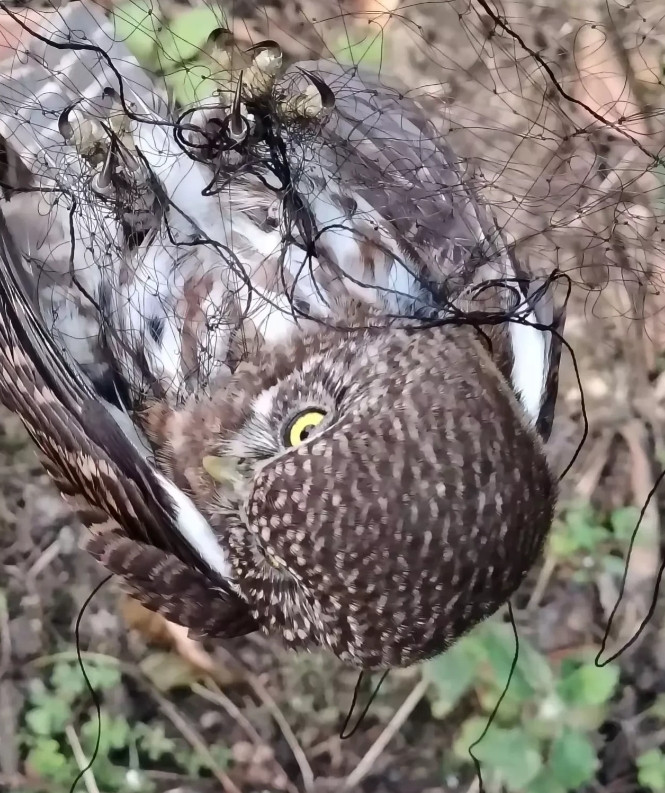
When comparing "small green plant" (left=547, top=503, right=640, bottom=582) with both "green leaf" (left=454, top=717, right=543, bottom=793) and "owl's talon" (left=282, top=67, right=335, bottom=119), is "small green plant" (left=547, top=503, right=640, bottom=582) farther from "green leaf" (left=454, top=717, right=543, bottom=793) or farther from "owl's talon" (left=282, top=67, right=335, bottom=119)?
"owl's talon" (left=282, top=67, right=335, bottom=119)

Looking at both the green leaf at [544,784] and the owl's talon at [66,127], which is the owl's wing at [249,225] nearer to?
the owl's talon at [66,127]

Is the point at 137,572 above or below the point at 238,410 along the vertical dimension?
below

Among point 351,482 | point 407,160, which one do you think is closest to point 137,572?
point 351,482

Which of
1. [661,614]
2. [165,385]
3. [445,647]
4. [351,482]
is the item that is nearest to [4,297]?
[165,385]

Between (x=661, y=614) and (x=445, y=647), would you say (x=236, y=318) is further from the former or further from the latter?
(x=661, y=614)

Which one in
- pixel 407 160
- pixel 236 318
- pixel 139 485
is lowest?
pixel 139 485

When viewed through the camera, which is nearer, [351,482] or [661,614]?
[351,482]

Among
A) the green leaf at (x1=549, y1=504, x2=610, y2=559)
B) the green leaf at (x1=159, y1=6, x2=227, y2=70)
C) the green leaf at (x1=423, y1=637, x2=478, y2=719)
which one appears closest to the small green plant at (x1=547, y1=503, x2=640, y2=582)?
the green leaf at (x1=549, y1=504, x2=610, y2=559)
